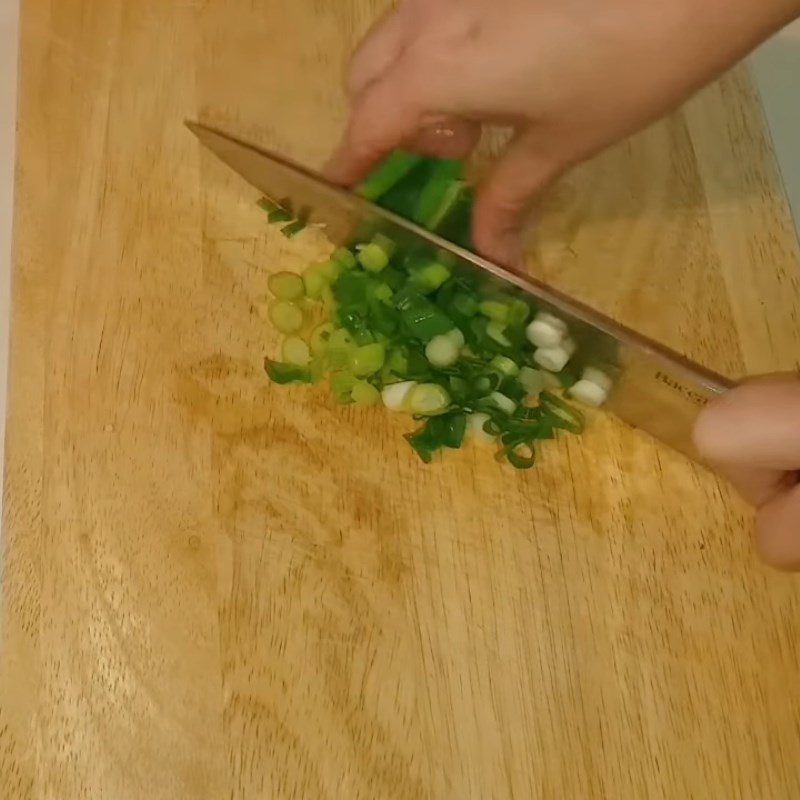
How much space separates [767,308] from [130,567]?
0.67 meters

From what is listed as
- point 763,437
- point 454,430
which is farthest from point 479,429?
point 763,437

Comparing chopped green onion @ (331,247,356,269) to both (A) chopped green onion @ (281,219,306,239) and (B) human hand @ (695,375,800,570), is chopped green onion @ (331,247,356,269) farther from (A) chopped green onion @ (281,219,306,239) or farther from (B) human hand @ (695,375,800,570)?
(B) human hand @ (695,375,800,570)

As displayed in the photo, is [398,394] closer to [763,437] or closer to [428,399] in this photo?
[428,399]

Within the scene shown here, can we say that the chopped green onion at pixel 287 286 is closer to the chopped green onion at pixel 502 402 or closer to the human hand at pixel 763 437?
the chopped green onion at pixel 502 402

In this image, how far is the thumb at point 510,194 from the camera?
906mm

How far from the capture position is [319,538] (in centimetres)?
95

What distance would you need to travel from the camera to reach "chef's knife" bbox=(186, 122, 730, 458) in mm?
908

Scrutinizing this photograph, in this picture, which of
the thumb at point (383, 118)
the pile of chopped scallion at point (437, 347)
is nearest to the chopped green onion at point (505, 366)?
the pile of chopped scallion at point (437, 347)

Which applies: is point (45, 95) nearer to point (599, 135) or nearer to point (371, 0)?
Result: point (371, 0)

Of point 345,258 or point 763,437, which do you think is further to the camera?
point 345,258

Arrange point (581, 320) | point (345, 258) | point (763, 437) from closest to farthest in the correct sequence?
point (763, 437) < point (581, 320) < point (345, 258)

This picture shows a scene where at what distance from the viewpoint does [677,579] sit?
95cm

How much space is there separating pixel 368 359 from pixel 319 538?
174 millimetres

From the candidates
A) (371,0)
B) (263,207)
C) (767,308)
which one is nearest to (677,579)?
(767,308)
